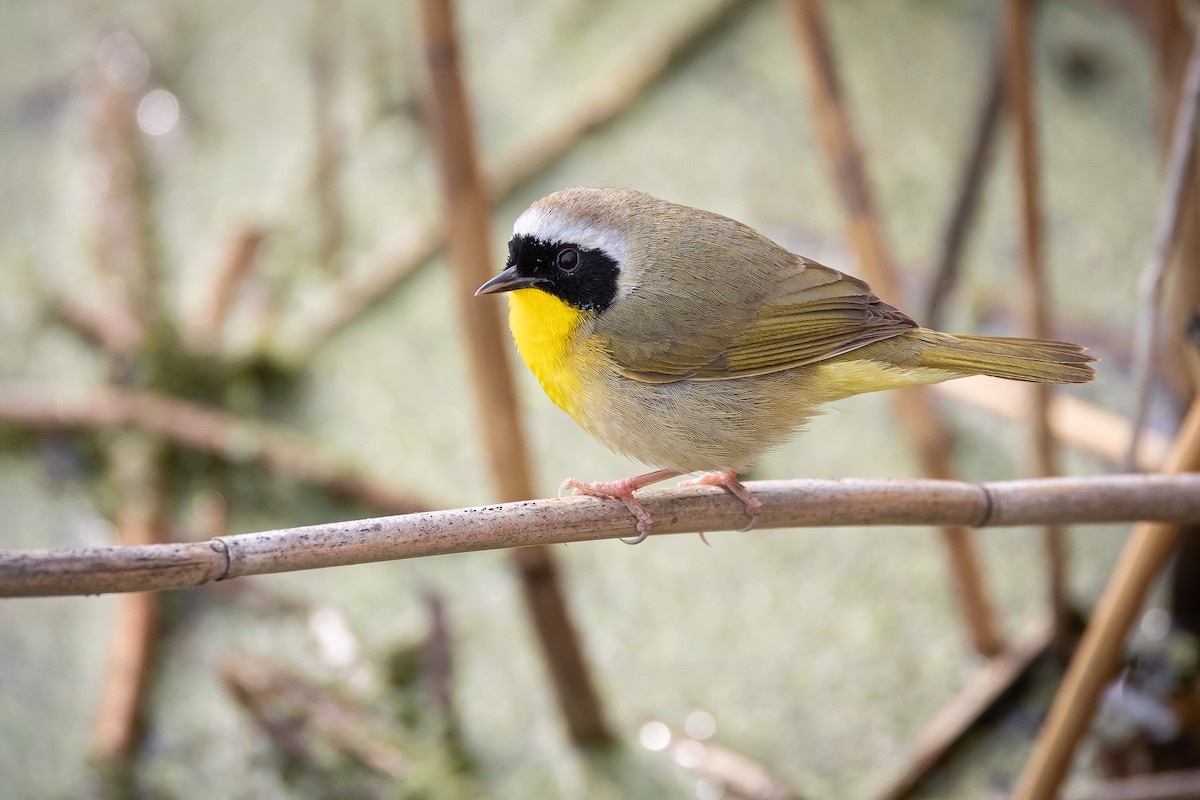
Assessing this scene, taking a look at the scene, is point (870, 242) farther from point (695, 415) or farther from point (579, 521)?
point (579, 521)

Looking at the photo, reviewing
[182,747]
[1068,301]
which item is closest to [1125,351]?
[1068,301]

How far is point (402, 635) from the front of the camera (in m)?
3.63

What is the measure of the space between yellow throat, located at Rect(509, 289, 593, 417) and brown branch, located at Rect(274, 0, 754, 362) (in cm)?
245

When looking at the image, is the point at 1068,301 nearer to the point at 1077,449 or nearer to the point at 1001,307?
the point at 1001,307

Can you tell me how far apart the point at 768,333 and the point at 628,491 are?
1.32 ft

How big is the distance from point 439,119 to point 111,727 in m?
1.83

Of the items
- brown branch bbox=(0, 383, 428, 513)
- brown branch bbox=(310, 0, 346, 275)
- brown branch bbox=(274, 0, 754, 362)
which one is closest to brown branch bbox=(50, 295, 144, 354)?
brown branch bbox=(0, 383, 428, 513)

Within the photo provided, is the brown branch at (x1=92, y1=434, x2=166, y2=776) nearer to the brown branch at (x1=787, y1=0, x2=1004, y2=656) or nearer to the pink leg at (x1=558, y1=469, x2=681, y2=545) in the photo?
the pink leg at (x1=558, y1=469, x2=681, y2=545)

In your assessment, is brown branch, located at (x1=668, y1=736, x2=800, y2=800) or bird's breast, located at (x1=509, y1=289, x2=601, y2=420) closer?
bird's breast, located at (x1=509, y1=289, x2=601, y2=420)

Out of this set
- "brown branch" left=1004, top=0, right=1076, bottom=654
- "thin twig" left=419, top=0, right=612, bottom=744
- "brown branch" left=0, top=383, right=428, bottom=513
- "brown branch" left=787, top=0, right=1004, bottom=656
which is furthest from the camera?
"brown branch" left=0, top=383, right=428, bottom=513

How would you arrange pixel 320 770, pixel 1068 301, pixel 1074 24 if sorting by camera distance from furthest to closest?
pixel 1074 24
pixel 1068 301
pixel 320 770

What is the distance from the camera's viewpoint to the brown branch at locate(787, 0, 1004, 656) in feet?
10.2

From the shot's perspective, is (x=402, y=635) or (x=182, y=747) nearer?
(x=182, y=747)

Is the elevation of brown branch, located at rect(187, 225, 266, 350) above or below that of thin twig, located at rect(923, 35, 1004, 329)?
above
